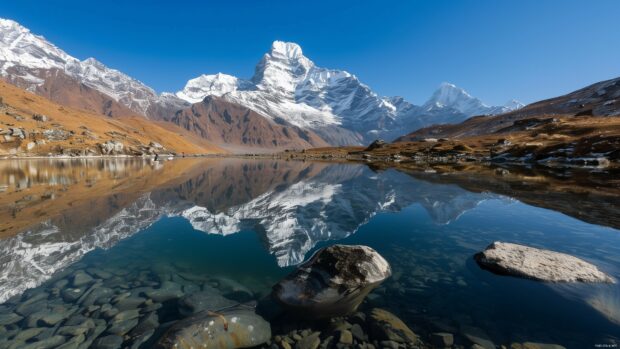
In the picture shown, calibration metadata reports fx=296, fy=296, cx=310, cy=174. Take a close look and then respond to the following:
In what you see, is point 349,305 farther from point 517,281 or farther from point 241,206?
point 241,206

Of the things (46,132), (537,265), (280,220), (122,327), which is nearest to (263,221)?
(280,220)

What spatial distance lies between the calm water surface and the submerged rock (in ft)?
2.52

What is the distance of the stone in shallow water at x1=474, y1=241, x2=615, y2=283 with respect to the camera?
12.5 meters

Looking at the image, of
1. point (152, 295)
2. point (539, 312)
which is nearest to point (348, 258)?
point (539, 312)

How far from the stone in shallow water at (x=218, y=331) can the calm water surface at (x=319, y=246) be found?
6.15ft

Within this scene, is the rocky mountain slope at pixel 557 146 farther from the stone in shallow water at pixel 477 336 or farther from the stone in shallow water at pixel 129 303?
the stone in shallow water at pixel 129 303

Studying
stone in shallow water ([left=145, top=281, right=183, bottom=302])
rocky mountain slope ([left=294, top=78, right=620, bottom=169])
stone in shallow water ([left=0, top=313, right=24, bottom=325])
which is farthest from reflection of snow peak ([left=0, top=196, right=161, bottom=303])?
rocky mountain slope ([left=294, top=78, right=620, bottom=169])

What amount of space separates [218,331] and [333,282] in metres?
4.59

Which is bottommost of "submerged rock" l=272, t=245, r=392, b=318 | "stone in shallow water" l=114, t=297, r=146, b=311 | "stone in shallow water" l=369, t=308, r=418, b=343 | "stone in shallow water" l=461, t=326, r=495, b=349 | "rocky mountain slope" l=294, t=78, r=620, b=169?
"stone in shallow water" l=114, t=297, r=146, b=311

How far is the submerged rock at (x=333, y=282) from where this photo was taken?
1100cm

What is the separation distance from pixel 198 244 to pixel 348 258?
1059 cm

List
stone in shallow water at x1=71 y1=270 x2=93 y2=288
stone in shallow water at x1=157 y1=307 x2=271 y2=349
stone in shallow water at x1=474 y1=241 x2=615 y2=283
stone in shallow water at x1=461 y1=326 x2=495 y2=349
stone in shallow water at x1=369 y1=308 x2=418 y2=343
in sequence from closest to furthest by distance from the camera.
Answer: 1. stone in shallow water at x1=157 y1=307 x2=271 y2=349
2. stone in shallow water at x1=461 y1=326 x2=495 y2=349
3. stone in shallow water at x1=369 y1=308 x2=418 y2=343
4. stone in shallow water at x1=474 y1=241 x2=615 y2=283
5. stone in shallow water at x1=71 y1=270 x2=93 y2=288

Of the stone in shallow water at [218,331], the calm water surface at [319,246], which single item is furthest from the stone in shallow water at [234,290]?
the stone in shallow water at [218,331]

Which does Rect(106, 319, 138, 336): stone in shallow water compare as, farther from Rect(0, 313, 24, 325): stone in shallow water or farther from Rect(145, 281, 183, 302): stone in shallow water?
Rect(0, 313, 24, 325): stone in shallow water
